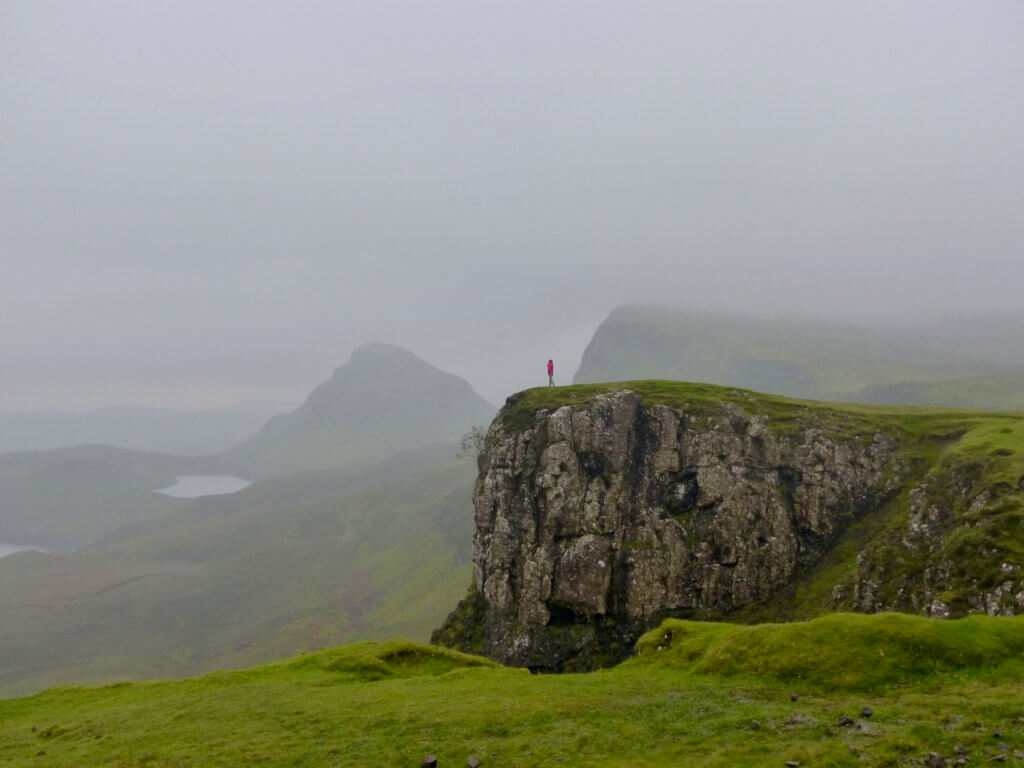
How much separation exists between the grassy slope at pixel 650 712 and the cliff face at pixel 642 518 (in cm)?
4158

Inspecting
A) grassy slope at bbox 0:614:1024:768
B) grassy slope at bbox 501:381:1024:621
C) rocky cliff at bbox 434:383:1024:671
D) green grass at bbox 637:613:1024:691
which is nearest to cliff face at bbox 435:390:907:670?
rocky cliff at bbox 434:383:1024:671

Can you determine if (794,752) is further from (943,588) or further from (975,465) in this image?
(975,465)

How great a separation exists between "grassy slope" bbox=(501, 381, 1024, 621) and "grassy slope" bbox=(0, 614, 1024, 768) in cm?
2939

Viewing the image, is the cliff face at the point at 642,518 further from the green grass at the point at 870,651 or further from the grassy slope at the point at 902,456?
the green grass at the point at 870,651

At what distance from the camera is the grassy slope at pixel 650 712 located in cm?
2808

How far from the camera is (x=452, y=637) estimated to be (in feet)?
322

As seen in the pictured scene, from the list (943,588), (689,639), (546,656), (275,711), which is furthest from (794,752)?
(546,656)

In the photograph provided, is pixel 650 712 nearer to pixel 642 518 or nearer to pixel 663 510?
pixel 642 518

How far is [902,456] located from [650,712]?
74.8m

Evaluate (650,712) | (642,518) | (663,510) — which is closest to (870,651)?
(650,712)

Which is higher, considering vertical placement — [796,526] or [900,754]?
[900,754]

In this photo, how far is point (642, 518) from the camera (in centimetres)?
9262

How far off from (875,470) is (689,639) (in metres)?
58.4

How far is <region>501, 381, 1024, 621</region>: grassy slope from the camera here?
2418 inches
